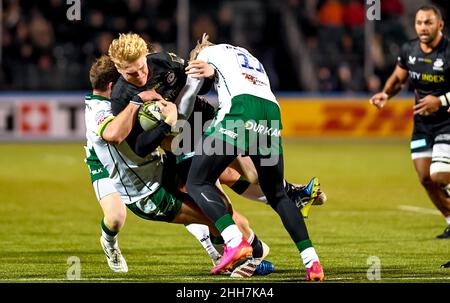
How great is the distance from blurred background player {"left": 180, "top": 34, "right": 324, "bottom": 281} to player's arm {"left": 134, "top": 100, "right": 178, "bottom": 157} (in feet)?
0.96

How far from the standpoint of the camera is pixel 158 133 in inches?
314

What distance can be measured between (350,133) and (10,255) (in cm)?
1567

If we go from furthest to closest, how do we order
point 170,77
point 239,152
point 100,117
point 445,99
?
point 445,99 → point 100,117 → point 170,77 → point 239,152

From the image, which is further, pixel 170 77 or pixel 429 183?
pixel 429 183

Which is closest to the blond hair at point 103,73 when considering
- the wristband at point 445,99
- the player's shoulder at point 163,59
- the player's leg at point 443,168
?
the player's shoulder at point 163,59

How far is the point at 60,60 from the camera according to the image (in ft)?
77.8

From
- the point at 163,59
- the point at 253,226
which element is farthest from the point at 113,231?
the point at 253,226

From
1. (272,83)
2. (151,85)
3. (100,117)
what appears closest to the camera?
(151,85)

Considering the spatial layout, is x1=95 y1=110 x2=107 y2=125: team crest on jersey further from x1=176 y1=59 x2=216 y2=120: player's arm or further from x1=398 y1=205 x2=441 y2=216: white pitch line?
x1=398 y1=205 x2=441 y2=216: white pitch line

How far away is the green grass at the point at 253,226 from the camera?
858cm

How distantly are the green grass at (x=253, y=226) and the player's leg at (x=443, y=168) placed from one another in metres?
0.37

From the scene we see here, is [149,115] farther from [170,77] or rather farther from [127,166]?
[127,166]

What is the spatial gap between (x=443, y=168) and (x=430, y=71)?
1.06 meters

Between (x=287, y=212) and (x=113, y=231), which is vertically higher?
(x=287, y=212)
